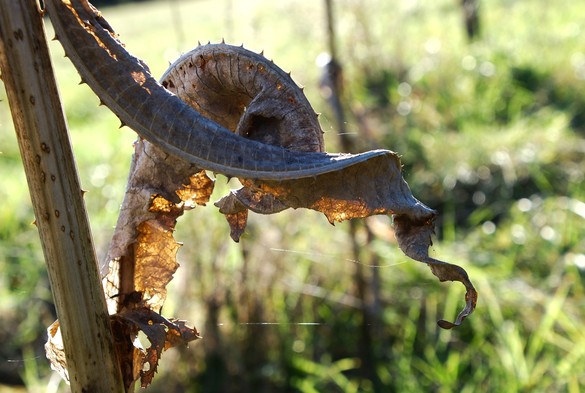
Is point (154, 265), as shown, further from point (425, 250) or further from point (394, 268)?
point (394, 268)

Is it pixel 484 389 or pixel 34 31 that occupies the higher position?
pixel 34 31

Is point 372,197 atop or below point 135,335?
atop

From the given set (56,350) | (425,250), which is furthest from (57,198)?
(425,250)

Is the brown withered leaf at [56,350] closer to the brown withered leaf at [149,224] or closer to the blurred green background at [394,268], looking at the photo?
the brown withered leaf at [149,224]

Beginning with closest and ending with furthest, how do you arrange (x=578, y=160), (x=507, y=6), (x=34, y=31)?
1. (x=34, y=31)
2. (x=578, y=160)
3. (x=507, y=6)

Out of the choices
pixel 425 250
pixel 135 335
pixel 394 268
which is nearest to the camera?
pixel 425 250

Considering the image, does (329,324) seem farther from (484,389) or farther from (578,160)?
(578,160)

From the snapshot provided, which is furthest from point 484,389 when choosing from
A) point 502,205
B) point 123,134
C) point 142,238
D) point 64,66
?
point 64,66
